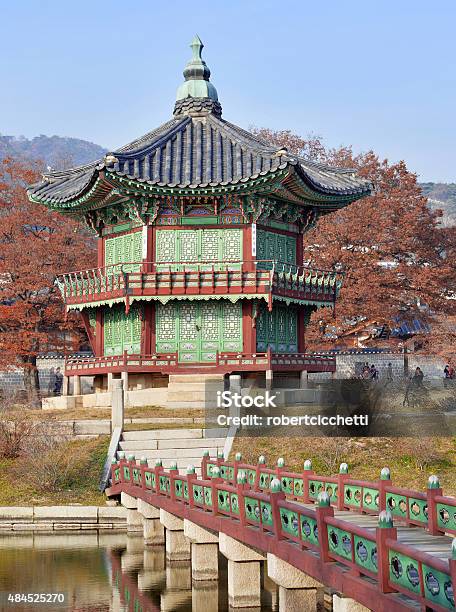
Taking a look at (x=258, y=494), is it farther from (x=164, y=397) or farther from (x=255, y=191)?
(x=255, y=191)

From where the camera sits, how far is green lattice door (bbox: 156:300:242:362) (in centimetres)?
4388

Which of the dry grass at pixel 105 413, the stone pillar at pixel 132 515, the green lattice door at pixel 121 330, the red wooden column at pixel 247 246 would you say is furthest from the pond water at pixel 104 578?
the red wooden column at pixel 247 246

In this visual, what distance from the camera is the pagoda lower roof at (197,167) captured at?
4200cm

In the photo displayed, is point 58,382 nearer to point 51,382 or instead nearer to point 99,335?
point 51,382

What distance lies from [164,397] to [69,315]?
15253 millimetres

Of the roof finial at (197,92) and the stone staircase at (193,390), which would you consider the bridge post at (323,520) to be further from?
the roof finial at (197,92)

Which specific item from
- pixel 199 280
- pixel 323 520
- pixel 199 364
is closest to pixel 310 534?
pixel 323 520

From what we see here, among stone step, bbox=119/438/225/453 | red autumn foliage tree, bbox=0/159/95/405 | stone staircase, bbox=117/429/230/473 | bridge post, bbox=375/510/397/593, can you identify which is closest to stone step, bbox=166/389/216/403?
stone staircase, bbox=117/429/230/473

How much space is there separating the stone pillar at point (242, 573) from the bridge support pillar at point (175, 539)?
5170 mm

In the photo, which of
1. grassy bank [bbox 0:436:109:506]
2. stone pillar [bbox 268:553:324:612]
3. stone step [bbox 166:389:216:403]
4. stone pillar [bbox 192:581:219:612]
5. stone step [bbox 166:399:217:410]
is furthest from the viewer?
stone step [bbox 166:389:216:403]

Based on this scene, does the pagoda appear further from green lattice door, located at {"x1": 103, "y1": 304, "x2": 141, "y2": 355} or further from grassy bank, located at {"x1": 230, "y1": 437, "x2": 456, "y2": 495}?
grassy bank, located at {"x1": 230, "y1": 437, "x2": 456, "y2": 495}

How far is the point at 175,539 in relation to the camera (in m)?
25.4

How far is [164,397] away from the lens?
135ft

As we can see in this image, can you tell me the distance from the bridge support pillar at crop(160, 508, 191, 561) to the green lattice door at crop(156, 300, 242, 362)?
61.3 ft
